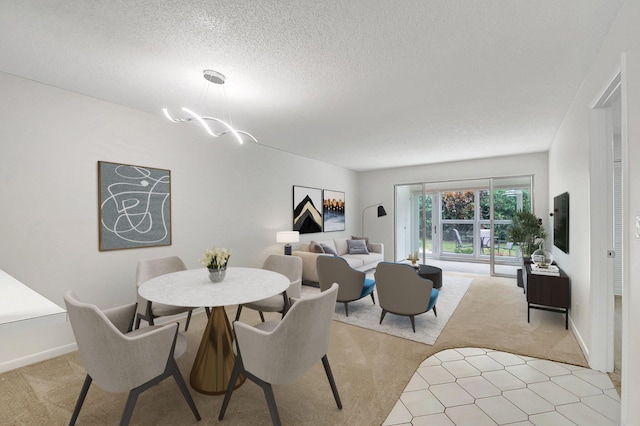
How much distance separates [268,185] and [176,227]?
180 centimetres

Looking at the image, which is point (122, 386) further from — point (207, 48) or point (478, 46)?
point (478, 46)

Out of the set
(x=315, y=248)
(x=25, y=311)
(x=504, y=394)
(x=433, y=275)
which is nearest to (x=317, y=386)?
(x=504, y=394)

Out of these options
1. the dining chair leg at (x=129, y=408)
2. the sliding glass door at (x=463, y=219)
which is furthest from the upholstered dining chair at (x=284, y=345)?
the sliding glass door at (x=463, y=219)

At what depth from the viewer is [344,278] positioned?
11.9 ft

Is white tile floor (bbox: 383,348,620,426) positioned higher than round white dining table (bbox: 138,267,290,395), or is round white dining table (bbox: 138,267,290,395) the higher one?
round white dining table (bbox: 138,267,290,395)

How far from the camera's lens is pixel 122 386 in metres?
1.52

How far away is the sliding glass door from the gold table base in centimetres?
498

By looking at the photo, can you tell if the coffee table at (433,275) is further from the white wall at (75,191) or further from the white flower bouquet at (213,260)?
the white flower bouquet at (213,260)

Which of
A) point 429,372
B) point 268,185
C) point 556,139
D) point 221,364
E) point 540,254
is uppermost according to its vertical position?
point 556,139

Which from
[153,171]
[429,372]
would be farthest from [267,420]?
[153,171]

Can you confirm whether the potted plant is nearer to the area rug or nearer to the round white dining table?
the area rug

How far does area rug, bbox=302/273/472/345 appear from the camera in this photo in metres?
3.14

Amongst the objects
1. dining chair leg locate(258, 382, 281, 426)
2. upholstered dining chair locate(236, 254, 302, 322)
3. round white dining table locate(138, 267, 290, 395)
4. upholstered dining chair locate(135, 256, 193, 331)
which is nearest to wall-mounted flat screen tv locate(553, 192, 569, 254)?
upholstered dining chair locate(236, 254, 302, 322)

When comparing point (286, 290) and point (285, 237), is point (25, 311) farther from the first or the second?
point (285, 237)
